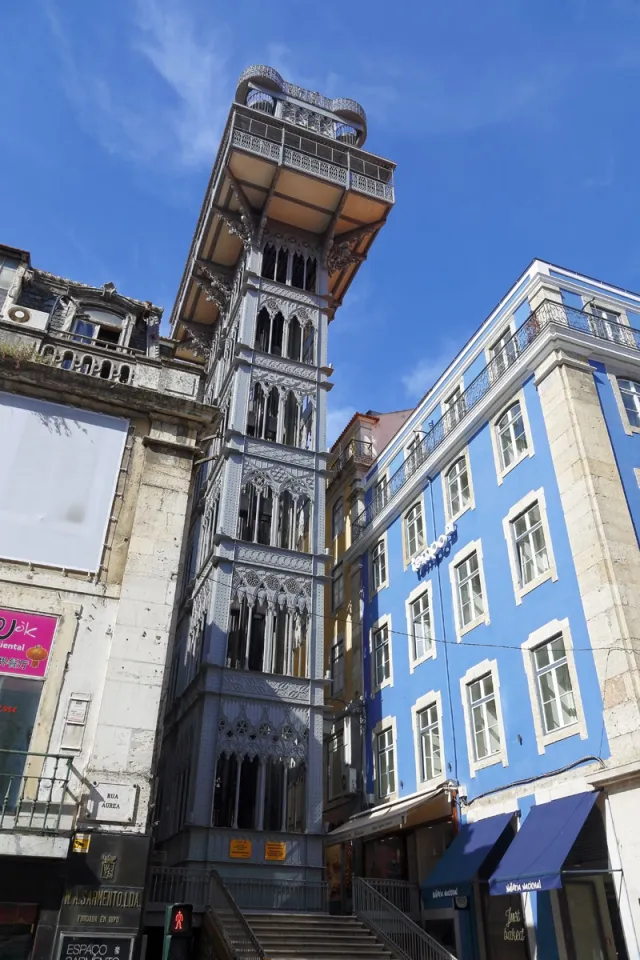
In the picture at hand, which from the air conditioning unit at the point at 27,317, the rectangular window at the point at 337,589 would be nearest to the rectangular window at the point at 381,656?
the rectangular window at the point at 337,589

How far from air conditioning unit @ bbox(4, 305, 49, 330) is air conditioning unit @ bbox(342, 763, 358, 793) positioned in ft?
61.7

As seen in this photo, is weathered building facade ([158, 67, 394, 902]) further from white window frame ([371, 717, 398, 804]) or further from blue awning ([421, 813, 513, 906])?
blue awning ([421, 813, 513, 906])

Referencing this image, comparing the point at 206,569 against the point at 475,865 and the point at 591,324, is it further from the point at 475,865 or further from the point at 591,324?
the point at 591,324

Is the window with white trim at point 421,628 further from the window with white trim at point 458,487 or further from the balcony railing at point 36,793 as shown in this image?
the balcony railing at point 36,793

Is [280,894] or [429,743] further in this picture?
[429,743]

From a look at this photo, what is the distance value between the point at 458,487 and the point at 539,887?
12.4m

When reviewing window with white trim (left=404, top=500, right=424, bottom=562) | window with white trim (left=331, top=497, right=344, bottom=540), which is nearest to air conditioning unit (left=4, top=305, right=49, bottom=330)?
window with white trim (left=404, top=500, right=424, bottom=562)

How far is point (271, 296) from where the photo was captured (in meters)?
30.1

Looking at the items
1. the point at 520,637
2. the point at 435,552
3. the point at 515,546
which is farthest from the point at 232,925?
the point at 435,552

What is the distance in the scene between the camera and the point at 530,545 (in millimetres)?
19391

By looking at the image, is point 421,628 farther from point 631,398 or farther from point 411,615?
point 631,398

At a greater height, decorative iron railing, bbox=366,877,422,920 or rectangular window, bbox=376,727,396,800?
rectangular window, bbox=376,727,396,800

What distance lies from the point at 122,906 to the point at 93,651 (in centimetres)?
381

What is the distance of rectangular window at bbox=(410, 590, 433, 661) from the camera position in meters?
23.5
